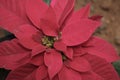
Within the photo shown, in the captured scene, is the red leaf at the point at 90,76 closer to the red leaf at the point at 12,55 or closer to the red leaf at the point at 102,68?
the red leaf at the point at 102,68

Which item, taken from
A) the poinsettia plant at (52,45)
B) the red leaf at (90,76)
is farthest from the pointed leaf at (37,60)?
the red leaf at (90,76)

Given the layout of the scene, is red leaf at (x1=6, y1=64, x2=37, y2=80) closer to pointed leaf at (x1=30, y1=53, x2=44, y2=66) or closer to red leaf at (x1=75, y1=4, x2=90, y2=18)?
pointed leaf at (x1=30, y1=53, x2=44, y2=66)

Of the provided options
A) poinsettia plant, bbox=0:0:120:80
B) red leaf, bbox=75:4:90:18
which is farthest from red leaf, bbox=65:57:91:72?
red leaf, bbox=75:4:90:18

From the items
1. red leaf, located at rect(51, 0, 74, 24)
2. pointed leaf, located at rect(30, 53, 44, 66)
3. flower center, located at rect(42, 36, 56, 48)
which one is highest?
red leaf, located at rect(51, 0, 74, 24)

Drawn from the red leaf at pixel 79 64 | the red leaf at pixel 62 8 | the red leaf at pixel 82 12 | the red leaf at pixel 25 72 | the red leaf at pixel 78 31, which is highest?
the red leaf at pixel 62 8

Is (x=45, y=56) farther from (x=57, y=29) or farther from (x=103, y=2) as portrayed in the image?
(x=103, y=2)
